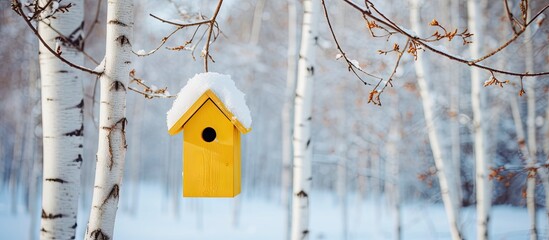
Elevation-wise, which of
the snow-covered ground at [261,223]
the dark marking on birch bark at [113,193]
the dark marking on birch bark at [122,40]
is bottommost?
the snow-covered ground at [261,223]

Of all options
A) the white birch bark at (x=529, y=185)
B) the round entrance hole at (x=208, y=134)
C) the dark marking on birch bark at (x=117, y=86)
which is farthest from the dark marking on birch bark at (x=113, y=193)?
the white birch bark at (x=529, y=185)

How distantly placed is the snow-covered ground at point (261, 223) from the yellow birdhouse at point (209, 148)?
7.90m

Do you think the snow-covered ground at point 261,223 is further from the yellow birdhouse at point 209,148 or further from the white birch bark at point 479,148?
the yellow birdhouse at point 209,148

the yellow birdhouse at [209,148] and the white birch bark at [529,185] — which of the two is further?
the white birch bark at [529,185]

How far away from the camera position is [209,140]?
99.3 inches

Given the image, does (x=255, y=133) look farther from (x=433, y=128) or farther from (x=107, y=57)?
(x=107, y=57)

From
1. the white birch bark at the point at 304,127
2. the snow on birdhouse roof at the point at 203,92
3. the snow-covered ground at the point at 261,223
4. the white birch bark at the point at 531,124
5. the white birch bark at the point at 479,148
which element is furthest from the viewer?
the snow-covered ground at the point at 261,223

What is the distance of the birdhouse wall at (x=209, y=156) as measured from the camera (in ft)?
7.91

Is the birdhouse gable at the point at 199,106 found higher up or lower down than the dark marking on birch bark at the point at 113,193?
higher up

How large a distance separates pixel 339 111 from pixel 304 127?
28.6 feet

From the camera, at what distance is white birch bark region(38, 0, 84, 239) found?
2.48 m

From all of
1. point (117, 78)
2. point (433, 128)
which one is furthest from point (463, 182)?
point (117, 78)

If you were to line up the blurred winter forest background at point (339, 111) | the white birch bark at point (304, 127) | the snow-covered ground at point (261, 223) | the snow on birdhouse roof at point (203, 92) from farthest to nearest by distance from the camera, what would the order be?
1. the snow-covered ground at point (261, 223)
2. the blurred winter forest background at point (339, 111)
3. the white birch bark at point (304, 127)
4. the snow on birdhouse roof at point (203, 92)

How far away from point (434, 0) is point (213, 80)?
8.83 m
